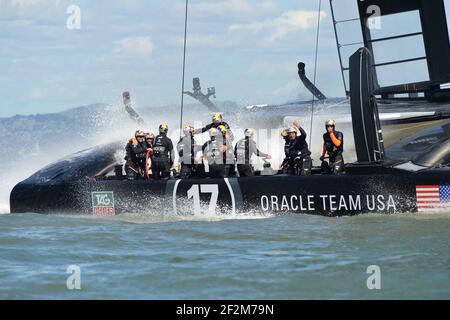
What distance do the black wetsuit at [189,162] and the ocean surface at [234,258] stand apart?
121cm

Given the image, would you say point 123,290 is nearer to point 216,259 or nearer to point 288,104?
point 216,259

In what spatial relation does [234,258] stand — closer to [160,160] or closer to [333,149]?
[333,149]

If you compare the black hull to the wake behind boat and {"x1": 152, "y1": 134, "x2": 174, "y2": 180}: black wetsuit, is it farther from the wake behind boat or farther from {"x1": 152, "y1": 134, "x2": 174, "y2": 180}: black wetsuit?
{"x1": 152, "y1": 134, "x2": 174, "y2": 180}: black wetsuit

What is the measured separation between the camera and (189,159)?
554 inches

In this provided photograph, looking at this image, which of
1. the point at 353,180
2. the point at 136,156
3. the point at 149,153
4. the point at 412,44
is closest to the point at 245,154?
the point at 149,153

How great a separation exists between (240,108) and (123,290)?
1368 centimetres

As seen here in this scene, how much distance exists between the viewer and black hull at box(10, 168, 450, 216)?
39.0ft

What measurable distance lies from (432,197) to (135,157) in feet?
16.0

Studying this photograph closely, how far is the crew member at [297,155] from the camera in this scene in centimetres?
1318

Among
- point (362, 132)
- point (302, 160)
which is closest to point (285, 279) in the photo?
point (362, 132)

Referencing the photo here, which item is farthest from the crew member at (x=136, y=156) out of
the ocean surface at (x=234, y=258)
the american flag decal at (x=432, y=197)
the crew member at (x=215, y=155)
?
the american flag decal at (x=432, y=197)

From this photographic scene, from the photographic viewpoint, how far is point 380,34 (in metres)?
15.4

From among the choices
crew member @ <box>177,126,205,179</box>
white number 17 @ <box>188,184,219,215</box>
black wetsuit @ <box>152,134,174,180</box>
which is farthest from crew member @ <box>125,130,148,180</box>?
white number 17 @ <box>188,184,219,215</box>
